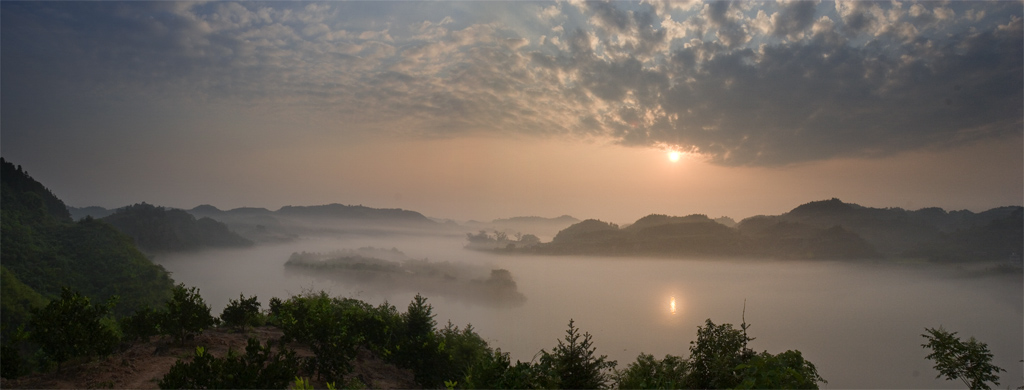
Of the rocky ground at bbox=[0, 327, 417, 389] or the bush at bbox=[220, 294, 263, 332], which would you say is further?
the bush at bbox=[220, 294, 263, 332]

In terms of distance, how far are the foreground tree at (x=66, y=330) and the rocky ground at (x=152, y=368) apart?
28.9 inches

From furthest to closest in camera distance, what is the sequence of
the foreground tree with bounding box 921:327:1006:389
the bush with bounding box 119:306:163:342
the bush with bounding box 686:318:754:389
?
1. the foreground tree with bounding box 921:327:1006:389
2. the bush with bounding box 119:306:163:342
3. the bush with bounding box 686:318:754:389

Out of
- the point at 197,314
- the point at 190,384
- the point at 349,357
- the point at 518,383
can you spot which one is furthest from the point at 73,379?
the point at 518,383

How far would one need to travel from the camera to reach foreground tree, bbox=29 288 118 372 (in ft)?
51.9

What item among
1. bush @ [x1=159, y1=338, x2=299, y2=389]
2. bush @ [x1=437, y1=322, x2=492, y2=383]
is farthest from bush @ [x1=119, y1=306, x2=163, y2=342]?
bush @ [x1=437, y1=322, x2=492, y2=383]

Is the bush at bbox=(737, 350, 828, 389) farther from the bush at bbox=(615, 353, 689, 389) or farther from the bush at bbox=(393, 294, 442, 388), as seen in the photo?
the bush at bbox=(393, 294, 442, 388)

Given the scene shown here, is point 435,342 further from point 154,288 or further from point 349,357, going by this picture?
point 154,288

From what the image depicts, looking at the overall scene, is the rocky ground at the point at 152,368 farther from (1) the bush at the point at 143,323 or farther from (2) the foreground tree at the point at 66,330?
(2) the foreground tree at the point at 66,330

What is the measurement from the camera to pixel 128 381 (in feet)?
53.7

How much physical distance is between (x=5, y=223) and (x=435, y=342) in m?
141

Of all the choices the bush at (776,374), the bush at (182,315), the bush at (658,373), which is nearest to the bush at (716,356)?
the bush at (658,373)

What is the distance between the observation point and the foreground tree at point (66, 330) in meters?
15.8

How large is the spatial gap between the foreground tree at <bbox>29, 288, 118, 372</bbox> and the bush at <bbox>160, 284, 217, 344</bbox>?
3049 millimetres

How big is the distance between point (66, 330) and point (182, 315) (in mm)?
4513
